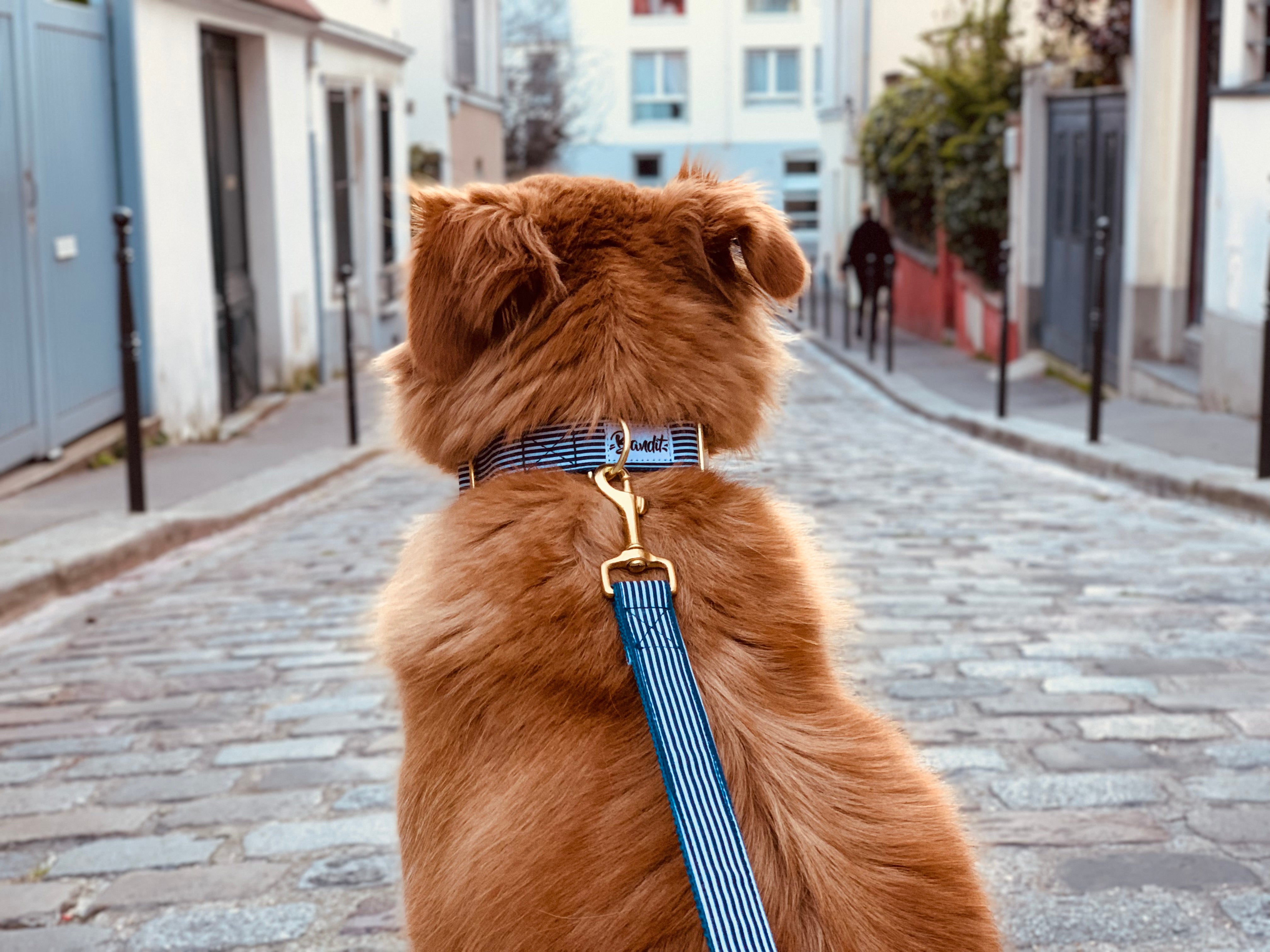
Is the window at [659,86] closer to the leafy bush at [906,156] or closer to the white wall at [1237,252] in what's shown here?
the leafy bush at [906,156]

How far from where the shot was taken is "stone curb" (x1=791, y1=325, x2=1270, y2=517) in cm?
811

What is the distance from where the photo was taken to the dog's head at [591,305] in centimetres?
191

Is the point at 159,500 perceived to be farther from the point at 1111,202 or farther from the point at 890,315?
the point at 890,315

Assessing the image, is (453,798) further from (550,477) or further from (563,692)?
(550,477)

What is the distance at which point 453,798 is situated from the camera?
5.82 feet

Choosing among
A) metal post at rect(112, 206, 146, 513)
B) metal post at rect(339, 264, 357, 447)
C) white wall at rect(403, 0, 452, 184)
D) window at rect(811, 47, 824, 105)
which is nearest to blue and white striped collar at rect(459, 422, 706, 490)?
metal post at rect(112, 206, 146, 513)

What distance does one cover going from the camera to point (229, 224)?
14258 mm

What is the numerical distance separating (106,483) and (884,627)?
5.60 metres

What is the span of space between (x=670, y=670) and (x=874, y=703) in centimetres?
295

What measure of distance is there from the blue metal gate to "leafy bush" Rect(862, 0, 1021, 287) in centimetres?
1153

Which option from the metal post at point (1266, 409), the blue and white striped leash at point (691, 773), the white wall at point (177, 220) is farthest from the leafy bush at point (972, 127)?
the blue and white striped leash at point (691, 773)

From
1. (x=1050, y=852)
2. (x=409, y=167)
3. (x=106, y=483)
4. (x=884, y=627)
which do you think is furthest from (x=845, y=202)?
(x=1050, y=852)

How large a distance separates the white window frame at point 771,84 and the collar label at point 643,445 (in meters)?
47.8

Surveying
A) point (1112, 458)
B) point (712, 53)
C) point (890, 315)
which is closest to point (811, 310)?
point (890, 315)
